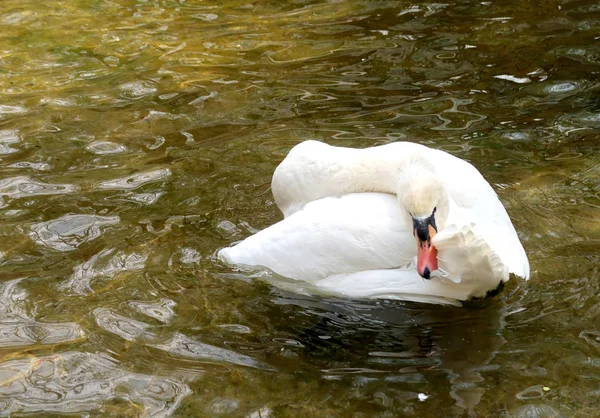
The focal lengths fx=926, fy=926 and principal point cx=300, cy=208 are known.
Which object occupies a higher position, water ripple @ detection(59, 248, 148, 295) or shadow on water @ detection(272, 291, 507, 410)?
water ripple @ detection(59, 248, 148, 295)

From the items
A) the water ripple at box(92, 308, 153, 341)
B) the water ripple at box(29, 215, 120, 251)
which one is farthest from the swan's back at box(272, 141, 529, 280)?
the water ripple at box(92, 308, 153, 341)

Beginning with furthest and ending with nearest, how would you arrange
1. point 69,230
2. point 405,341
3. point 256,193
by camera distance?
point 256,193 < point 69,230 < point 405,341

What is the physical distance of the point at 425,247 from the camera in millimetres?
4191

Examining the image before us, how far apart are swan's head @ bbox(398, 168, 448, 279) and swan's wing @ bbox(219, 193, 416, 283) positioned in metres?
0.15

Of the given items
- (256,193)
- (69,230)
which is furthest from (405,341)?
(69,230)

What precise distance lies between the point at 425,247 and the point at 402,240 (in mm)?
310

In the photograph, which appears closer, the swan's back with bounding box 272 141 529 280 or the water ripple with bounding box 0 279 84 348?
the water ripple with bounding box 0 279 84 348

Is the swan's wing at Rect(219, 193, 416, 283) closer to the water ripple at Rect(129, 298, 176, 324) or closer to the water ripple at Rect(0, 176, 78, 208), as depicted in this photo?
the water ripple at Rect(129, 298, 176, 324)

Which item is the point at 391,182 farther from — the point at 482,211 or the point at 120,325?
the point at 120,325

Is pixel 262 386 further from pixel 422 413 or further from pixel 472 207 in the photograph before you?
pixel 472 207

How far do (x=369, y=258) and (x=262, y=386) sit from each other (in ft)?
2.95

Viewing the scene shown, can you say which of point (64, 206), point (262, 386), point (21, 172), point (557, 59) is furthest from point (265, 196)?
point (557, 59)

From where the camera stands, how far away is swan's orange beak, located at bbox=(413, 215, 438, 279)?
4.15 metres

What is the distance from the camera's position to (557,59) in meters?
7.68
